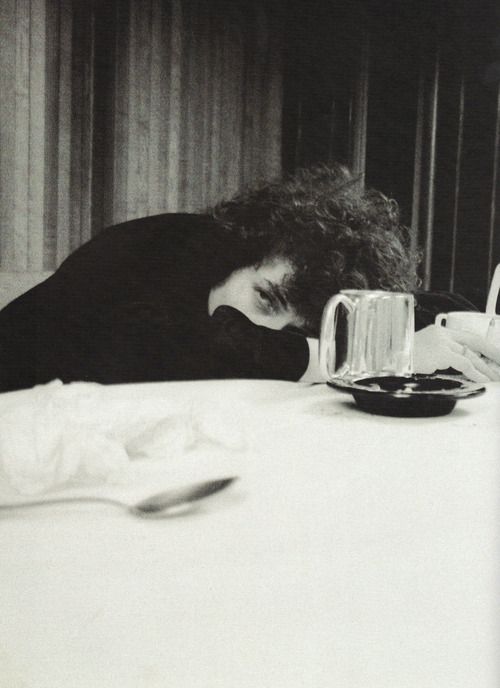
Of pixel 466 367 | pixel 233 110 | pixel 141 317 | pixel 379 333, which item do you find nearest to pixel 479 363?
pixel 466 367

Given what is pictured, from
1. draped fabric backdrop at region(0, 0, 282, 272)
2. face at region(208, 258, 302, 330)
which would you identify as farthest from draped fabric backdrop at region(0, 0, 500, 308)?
face at region(208, 258, 302, 330)

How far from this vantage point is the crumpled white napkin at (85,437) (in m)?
0.39


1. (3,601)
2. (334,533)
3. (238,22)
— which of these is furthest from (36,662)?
(238,22)

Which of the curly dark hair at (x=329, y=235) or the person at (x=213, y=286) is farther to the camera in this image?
the curly dark hair at (x=329, y=235)

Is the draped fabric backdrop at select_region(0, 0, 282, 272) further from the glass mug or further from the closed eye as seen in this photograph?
the glass mug

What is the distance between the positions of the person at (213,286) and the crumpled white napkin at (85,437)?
51 cm

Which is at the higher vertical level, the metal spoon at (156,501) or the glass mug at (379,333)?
the glass mug at (379,333)

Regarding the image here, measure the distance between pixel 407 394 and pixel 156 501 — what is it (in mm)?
291

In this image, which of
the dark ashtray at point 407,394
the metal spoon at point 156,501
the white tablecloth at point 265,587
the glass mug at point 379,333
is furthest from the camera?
the glass mug at point 379,333

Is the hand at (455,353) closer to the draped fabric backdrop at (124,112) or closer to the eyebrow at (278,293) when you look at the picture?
the eyebrow at (278,293)

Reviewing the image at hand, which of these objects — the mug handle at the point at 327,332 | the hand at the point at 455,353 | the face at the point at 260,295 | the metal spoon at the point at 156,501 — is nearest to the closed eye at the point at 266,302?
the face at the point at 260,295

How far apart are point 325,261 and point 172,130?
0.48 m

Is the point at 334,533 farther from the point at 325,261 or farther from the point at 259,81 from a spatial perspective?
the point at 259,81

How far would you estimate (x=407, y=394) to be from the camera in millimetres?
581
